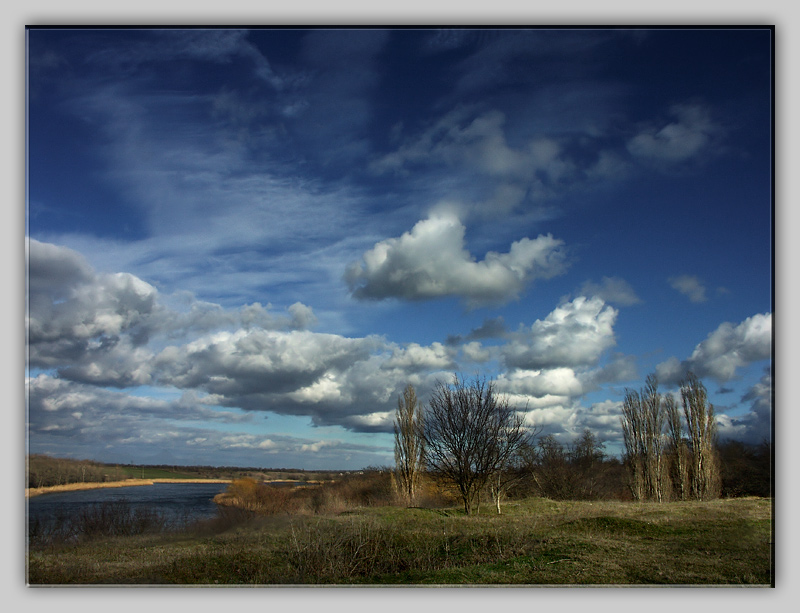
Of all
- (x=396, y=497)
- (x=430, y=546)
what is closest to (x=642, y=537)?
(x=430, y=546)

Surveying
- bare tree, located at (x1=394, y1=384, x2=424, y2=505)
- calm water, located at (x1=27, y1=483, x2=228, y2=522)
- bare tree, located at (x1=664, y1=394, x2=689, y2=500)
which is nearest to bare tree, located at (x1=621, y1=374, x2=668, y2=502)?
bare tree, located at (x1=664, y1=394, x2=689, y2=500)

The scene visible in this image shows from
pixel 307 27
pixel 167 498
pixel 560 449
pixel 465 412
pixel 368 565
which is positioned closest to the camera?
pixel 307 27

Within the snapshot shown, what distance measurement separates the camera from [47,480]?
764 centimetres

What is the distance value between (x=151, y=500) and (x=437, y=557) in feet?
26.6

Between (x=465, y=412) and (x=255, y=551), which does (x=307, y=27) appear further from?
(x=465, y=412)

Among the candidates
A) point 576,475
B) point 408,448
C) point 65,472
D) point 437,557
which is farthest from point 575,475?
point 65,472

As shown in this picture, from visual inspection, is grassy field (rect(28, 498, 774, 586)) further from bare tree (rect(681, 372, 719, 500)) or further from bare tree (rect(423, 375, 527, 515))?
bare tree (rect(681, 372, 719, 500))

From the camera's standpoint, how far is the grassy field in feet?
23.9

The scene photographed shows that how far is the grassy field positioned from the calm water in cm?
63

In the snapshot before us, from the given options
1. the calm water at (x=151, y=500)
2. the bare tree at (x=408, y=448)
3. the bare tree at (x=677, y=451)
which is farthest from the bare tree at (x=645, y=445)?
the calm water at (x=151, y=500)

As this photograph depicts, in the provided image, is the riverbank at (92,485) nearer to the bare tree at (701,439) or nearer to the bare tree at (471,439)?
the bare tree at (471,439)

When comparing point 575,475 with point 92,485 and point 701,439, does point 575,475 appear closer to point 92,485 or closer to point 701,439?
point 701,439

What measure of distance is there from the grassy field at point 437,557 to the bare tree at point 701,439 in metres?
20.3

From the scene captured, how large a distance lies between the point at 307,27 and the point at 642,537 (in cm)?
1180
